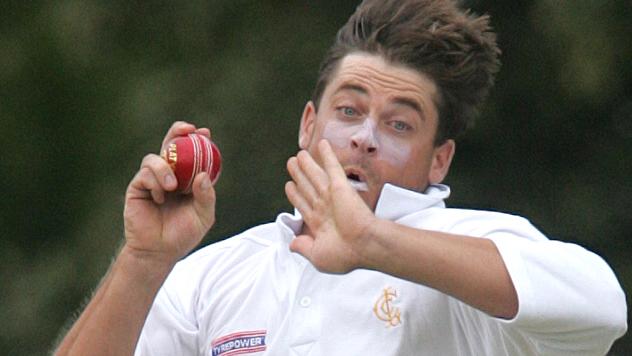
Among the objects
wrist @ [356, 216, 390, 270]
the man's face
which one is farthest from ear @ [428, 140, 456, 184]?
wrist @ [356, 216, 390, 270]

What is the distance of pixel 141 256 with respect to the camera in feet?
17.6

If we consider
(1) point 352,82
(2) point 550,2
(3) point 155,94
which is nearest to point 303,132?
(1) point 352,82

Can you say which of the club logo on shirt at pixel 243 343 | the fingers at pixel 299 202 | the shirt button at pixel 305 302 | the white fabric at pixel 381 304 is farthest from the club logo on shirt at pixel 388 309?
the fingers at pixel 299 202

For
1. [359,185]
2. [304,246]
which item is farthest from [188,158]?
[359,185]

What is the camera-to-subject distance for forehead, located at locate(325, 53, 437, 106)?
5.64m

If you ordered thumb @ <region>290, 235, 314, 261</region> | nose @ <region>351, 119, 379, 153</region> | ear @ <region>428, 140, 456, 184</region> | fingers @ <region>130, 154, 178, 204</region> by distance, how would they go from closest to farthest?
1. thumb @ <region>290, 235, 314, 261</region>
2. fingers @ <region>130, 154, 178, 204</region>
3. nose @ <region>351, 119, 379, 153</region>
4. ear @ <region>428, 140, 456, 184</region>

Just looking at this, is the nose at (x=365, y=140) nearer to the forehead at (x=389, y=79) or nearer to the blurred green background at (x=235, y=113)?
the forehead at (x=389, y=79)

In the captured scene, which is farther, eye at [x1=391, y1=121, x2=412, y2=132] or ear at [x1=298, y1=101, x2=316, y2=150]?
ear at [x1=298, y1=101, x2=316, y2=150]

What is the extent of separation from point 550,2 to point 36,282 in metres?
3.33

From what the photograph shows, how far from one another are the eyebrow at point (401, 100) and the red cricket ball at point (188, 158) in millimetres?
552

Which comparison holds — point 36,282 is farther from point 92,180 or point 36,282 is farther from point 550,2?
point 550,2

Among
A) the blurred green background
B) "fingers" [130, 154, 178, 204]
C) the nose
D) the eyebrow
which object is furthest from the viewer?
the blurred green background

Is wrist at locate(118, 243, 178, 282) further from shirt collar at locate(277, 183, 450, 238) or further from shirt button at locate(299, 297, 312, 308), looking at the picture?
shirt collar at locate(277, 183, 450, 238)

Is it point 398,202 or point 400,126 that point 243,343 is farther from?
point 400,126
